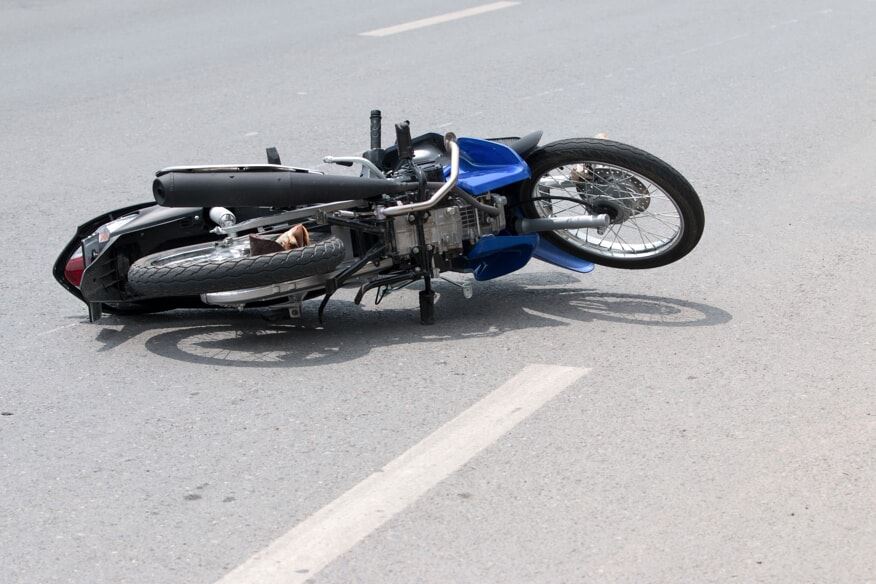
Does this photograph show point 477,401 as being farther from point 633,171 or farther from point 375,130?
point 375,130

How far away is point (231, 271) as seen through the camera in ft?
18.3

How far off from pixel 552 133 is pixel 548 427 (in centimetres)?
531

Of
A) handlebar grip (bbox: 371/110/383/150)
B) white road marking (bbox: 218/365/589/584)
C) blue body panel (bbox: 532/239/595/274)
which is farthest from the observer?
blue body panel (bbox: 532/239/595/274)

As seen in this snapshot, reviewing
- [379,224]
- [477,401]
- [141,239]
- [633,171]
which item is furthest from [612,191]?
[141,239]

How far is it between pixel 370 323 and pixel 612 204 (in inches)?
50.9

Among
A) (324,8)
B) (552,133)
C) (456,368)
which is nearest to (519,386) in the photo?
(456,368)

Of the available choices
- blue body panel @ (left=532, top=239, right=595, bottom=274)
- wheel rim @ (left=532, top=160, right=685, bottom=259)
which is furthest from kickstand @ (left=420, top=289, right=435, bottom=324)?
wheel rim @ (left=532, top=160, right=685, bottom=259)

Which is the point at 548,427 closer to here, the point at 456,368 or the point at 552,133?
the point at 456,368

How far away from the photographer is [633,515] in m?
4.22

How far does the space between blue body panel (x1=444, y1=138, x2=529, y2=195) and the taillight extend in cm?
179

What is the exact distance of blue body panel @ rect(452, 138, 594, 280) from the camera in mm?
6094

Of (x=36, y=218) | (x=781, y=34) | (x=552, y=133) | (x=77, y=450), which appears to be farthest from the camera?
(x=781, y=34)

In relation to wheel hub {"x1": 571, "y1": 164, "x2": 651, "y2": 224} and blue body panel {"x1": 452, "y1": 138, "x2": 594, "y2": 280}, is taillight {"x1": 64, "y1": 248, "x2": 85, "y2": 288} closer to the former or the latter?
blue body panel {"x1": 452, "y1": 138, "x2": 594, "y2": 280}

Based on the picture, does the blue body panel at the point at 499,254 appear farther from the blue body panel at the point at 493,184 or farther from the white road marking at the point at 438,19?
the white road marking at the point at 438,19
